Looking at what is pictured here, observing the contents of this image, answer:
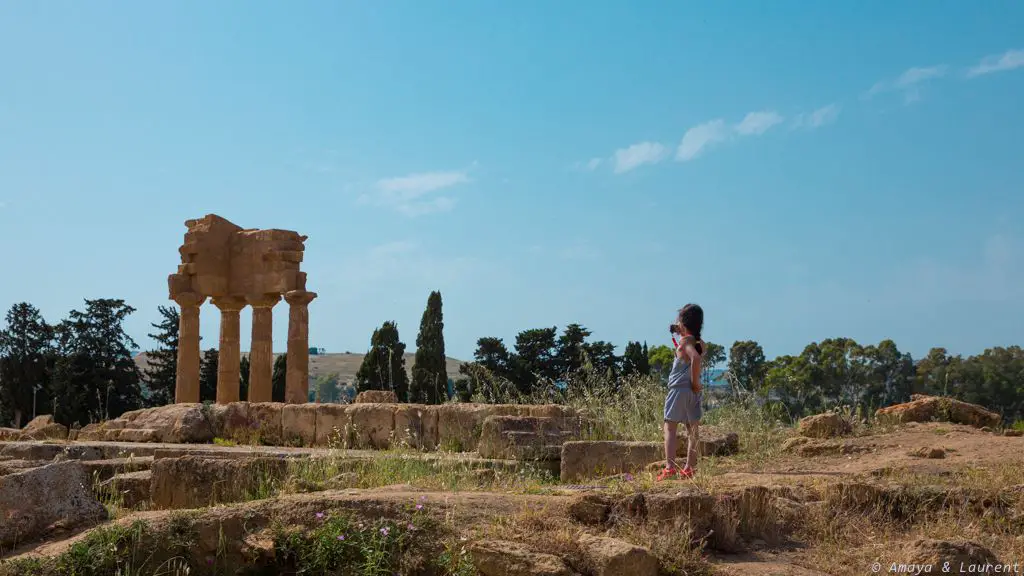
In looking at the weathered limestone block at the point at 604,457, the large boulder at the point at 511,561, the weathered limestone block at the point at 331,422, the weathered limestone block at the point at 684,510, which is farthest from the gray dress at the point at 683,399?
the weathered limestone block at the point at 331,422

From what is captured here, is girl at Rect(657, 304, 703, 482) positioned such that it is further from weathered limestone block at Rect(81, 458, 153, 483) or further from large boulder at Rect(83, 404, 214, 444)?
large boulder at Rect(83, 404, 214, 444)

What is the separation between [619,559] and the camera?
19.1ft

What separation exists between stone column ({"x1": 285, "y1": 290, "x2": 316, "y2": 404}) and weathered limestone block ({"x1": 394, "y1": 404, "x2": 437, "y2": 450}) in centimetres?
633

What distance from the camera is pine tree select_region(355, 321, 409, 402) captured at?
32844 mm

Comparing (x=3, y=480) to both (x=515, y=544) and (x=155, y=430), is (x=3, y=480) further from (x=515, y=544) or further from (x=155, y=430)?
(x=155, y=430)

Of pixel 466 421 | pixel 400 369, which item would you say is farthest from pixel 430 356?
pixel 466 421

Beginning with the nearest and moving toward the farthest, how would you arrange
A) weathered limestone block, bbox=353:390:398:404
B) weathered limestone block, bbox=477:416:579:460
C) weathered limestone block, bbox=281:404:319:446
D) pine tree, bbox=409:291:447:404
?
weathered limestone block, bbox=477:416:579:460, weathered limestone block, bbox=281:404:319:446, weathered limestone block, bbox=353:390:398:404, pine tree, bbox=409:291:447:404

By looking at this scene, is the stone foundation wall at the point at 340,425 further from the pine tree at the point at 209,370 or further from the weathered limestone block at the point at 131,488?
the pine tree at the point at 209,370

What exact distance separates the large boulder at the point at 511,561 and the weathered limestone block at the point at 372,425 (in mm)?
7661

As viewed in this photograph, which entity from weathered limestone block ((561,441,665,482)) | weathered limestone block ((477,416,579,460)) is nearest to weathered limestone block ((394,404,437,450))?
weathered limestone block ((477,416,579,460))

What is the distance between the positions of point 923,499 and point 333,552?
455 cm

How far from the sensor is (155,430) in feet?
53.1

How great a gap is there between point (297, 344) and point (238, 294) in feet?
6.89

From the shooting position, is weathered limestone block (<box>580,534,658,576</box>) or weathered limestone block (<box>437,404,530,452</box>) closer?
weathered limestone block (<box>580,534,658,576</box>)
